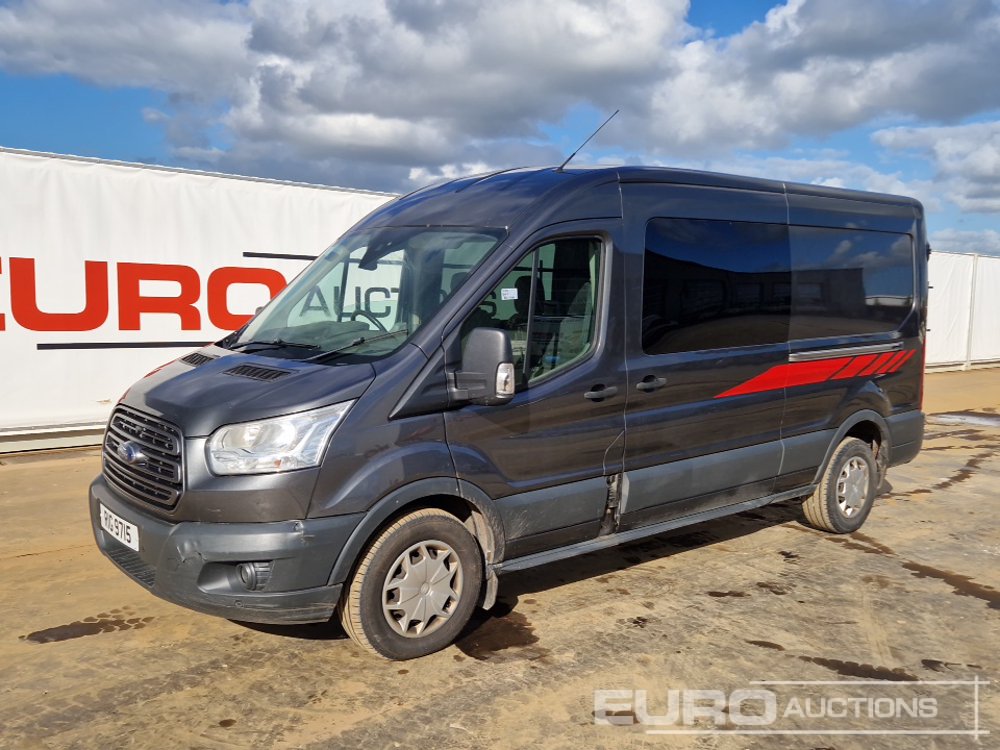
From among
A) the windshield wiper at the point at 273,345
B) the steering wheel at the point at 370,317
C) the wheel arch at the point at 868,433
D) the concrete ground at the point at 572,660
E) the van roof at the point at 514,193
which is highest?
the van roof at the point at 514,193

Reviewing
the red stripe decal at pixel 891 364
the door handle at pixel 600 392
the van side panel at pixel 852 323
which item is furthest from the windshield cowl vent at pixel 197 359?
the red stripe decal at pixel 891 364

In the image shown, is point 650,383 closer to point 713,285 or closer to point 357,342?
point 713,285

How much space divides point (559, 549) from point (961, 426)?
957 centimetres

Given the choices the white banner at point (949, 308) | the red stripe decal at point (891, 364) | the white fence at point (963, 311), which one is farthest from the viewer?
the white fence at point (963, 311)

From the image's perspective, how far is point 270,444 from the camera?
11.7ft

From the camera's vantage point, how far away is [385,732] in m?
3.36

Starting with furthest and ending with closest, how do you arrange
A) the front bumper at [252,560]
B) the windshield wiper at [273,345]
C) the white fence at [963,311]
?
the white fence at [963,311]
the windshield wiper at [273,345]
the front bumper at [252,560]

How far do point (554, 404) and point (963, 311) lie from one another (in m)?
19.1

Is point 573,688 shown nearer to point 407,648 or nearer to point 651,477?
point 407,648

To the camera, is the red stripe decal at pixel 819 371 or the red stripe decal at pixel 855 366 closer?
the red stripe decal at pixel 819 371

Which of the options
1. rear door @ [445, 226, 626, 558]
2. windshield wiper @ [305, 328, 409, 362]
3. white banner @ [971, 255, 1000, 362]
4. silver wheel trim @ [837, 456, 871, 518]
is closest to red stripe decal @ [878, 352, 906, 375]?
silver wheel trim @ [837, 456, 871, 518]

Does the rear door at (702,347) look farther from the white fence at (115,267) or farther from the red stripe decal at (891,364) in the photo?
the white fence at (115,267)

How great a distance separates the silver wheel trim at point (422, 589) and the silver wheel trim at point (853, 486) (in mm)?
3509

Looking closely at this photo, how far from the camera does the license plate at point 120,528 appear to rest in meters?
3.81
